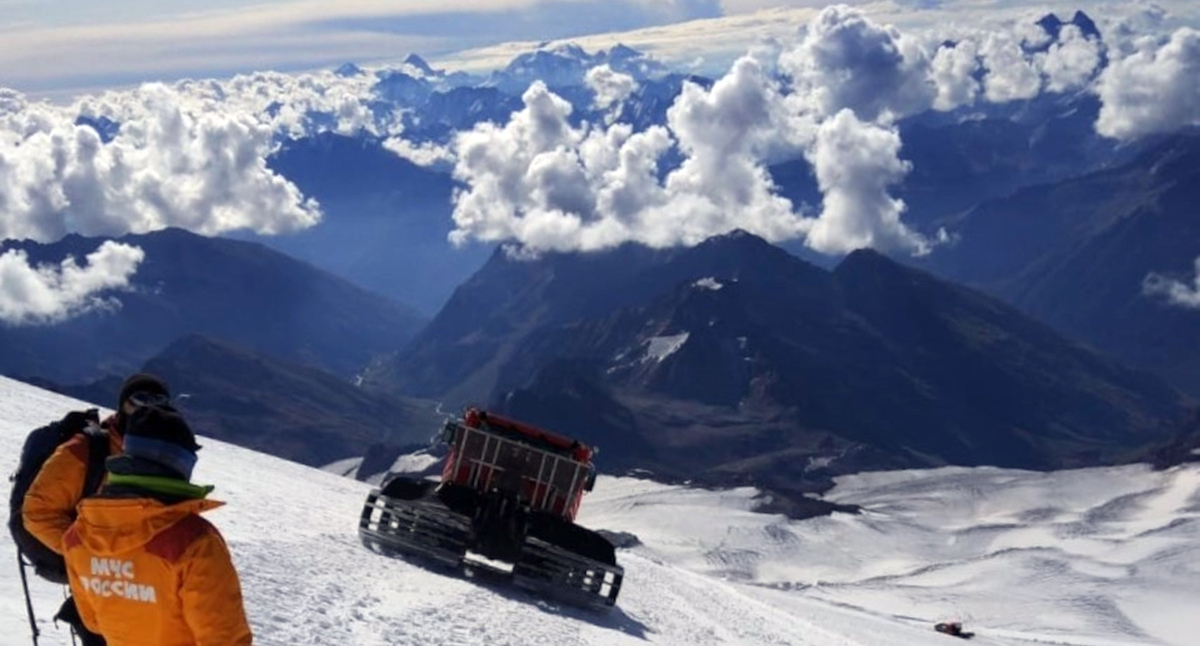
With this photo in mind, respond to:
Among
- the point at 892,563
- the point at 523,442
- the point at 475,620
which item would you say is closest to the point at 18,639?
the point at 475,620

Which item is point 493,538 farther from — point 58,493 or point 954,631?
point 954,631

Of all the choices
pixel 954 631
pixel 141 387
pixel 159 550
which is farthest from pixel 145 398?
pixel 954 631

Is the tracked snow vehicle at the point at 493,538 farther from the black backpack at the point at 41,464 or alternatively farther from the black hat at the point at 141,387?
the black backpack at the point at 41,464

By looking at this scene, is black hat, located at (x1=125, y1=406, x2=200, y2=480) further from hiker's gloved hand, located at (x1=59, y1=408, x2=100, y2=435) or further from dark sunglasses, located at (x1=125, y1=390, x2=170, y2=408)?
hiker's gloved hand, located at (x1=59, y1=408, x2=100, y2=435)

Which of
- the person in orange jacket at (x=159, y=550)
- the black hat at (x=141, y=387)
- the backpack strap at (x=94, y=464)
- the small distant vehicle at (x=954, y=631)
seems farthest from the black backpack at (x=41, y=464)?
the small distant vehicle at (x=954, y=631)


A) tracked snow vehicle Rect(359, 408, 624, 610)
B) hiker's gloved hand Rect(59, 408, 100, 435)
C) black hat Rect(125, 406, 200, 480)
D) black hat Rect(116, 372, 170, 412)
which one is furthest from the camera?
tracked snow vehicle Rect(359, 408, 624, 610)

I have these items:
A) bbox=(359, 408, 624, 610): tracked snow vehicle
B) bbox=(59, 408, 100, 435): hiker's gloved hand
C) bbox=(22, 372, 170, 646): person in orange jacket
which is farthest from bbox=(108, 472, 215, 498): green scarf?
bbox=(359, 408, 624, 610): tracked snow vehicle
